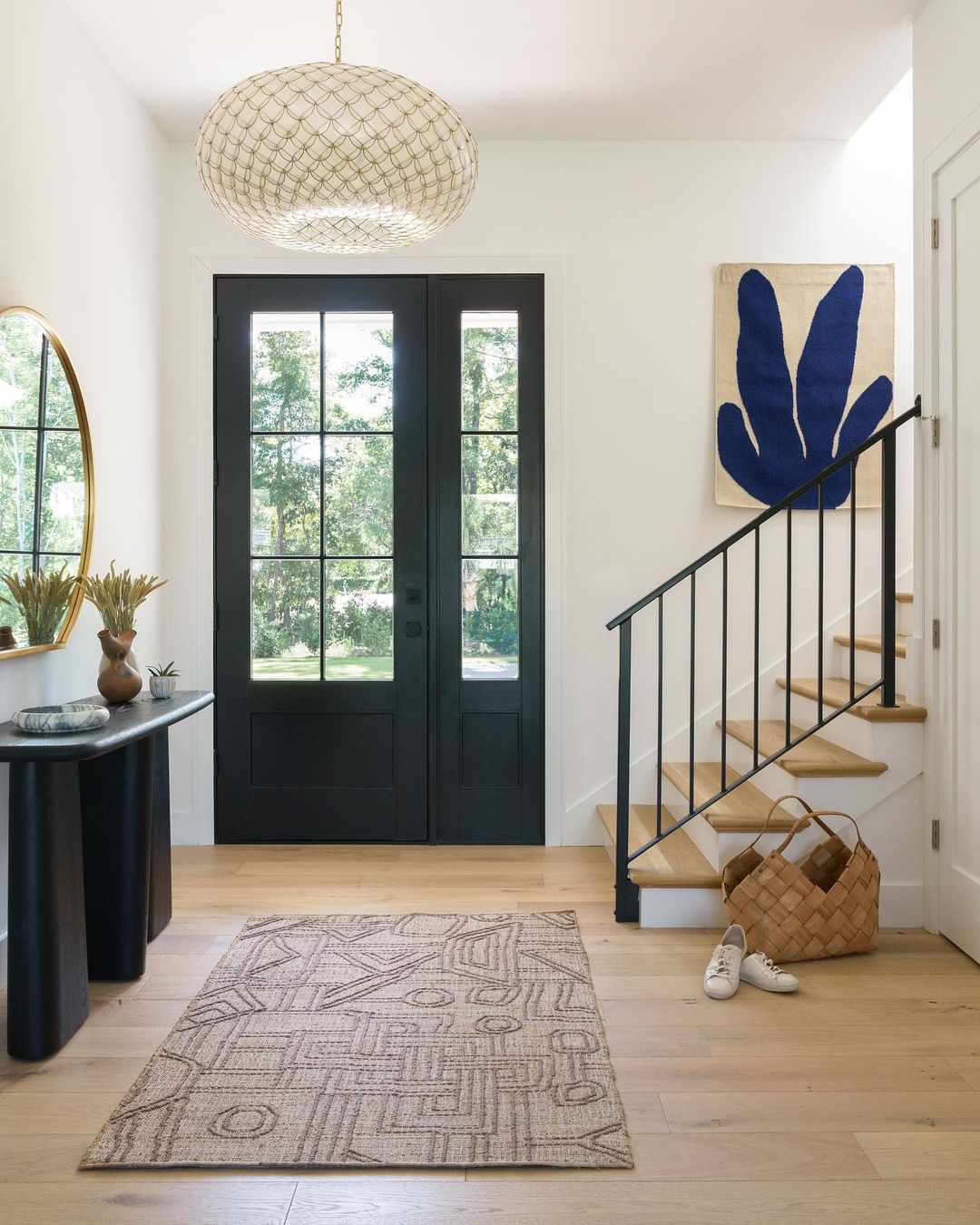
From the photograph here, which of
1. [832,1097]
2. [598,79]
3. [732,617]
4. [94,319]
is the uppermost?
[598,79]

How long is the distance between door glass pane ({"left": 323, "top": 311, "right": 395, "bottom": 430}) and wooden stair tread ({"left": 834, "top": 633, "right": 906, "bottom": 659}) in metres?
2.01

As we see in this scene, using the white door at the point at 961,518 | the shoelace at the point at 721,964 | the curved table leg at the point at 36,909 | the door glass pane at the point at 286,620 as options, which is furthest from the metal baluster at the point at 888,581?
the curved table leg at the point at 36,909

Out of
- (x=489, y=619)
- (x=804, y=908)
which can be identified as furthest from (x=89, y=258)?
(x=804, y=908)

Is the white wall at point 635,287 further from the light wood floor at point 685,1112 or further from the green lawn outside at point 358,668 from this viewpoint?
the light wood floor at point 685,1112

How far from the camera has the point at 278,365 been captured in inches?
155

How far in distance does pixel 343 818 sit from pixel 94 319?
6.96 feet

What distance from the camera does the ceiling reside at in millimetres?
3031

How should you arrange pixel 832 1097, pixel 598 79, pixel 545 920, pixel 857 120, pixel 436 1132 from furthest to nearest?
1. pixel 857 120
2. pixel 598 79
3. pixel 545 920
4. pixel 832 1097
5. pixel 436 1132

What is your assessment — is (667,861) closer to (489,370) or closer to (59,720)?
(59,720)

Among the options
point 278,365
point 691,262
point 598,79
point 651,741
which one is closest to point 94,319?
point 278,365

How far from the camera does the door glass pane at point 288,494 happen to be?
395 centimetres

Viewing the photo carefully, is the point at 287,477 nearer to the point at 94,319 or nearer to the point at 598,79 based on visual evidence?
the point at 94,319

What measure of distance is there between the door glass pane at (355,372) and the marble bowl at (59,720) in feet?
6.25

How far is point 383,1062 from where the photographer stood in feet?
7.03
